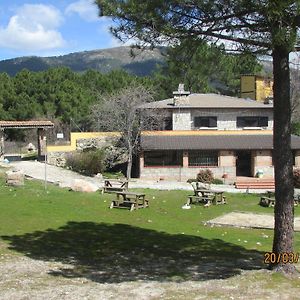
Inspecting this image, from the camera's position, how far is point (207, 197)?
26.1 m

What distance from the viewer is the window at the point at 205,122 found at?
47938mm

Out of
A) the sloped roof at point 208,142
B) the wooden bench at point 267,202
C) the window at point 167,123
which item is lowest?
the wooden bench at point 267,202

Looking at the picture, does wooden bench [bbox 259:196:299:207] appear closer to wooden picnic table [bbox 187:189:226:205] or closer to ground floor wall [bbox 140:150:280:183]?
wooden picnic table [bbox 187:189:226:205]

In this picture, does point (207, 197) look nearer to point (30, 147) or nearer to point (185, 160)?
point (185, 160)

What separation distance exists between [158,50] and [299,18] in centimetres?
334

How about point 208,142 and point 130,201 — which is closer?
point 130,201

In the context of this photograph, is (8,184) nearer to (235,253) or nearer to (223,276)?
(235,253)

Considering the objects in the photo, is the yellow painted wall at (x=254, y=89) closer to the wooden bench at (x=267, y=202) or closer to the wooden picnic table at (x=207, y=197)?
the wooden bench at (x=267, y=202)

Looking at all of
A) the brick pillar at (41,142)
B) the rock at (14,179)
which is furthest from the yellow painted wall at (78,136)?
the rock at (14,179)

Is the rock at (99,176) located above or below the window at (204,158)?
below

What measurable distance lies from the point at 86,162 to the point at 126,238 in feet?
88.2

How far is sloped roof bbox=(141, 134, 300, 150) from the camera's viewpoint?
144ft
